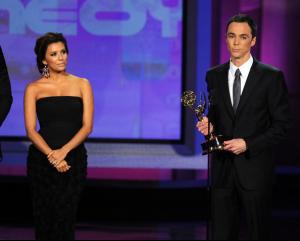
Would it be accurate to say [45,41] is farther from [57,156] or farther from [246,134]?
[246,134]

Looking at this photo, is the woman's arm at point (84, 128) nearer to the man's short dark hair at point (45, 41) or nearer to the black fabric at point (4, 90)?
the man's short dark hair at point (45, 41)

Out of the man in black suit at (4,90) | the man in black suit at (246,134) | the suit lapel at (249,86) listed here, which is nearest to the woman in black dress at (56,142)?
the man in black suit at (4,90)

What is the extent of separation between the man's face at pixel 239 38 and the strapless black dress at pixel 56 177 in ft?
2.89

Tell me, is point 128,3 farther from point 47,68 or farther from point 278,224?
point 47,68

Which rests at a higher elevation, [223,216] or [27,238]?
[223,216]

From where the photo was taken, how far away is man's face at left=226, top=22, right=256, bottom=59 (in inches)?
124

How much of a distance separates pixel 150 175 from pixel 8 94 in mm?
2563

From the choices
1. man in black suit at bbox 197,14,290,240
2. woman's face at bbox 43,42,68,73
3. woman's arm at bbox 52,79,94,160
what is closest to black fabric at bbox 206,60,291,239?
man in black suit at bbox 197,14,290,240

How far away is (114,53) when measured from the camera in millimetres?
7422

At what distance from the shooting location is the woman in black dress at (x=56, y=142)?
140 inches

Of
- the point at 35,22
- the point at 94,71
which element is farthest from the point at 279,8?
the point at 35,22

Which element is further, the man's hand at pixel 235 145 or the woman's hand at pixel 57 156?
the woman's hand at pixel 57 156

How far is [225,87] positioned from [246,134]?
0.80 feet

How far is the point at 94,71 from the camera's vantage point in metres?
7.43
